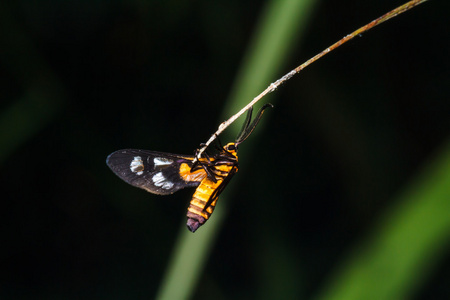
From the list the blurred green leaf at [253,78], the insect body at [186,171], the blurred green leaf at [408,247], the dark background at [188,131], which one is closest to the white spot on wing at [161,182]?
the insect body at [186,171]

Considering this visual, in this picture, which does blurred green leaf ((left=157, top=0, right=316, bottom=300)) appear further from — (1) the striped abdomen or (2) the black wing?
(2) the black wing

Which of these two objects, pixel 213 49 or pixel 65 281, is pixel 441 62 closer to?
pixel 213 49

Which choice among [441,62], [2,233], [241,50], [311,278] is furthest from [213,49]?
[2,233]

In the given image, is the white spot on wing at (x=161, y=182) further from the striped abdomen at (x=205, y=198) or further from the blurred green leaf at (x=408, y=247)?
the blurred green leaf at (x=408, y=247)

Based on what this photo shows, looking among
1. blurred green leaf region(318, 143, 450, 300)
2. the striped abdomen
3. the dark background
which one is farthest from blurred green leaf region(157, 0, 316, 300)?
the dark background

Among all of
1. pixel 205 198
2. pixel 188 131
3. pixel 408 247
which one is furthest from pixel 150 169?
pixel 188 131

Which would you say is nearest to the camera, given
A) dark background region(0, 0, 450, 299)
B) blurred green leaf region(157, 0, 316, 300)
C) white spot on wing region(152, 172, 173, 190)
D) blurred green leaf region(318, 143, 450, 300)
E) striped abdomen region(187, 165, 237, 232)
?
blurred green leaf region(318, 143, 450, 300)

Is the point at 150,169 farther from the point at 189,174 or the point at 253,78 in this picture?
the point at 253,78
